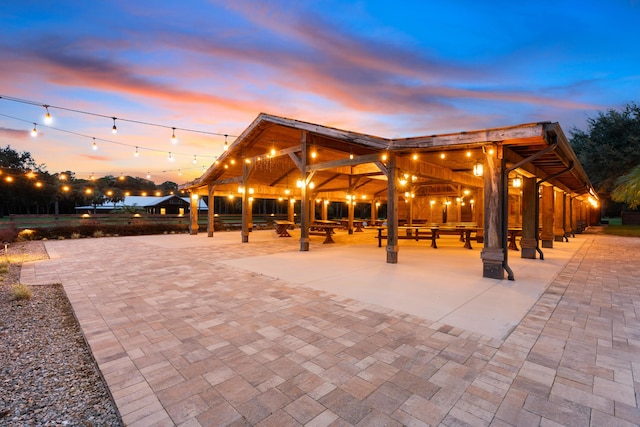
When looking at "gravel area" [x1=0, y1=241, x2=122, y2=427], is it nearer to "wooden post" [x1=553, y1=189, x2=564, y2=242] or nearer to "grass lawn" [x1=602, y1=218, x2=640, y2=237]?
"wooden post" [x1=553, y1=189, x2=564, y2=242]

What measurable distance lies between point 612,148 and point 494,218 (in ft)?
79.3

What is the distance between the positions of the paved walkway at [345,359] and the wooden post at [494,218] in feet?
4.02

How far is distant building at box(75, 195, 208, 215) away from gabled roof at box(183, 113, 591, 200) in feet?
68.3

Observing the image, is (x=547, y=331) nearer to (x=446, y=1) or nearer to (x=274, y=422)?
(x=274, y=422)

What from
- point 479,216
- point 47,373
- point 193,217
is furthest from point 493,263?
point 193,217

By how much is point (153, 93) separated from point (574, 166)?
1600cm

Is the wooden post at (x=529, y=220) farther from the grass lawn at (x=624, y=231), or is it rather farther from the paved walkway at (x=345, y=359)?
the grass lawn at (x=624, y=231)

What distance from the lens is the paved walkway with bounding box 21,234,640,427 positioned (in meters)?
1.96

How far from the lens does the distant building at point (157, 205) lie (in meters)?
35.2

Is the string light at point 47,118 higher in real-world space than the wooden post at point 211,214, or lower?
higher

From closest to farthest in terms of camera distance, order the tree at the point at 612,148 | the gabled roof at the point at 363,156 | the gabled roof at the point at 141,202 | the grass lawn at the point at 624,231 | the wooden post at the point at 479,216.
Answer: the gabled roof at the point at 363,156
the wooden post at the point at 479,216
the grass lawn at the point at 624,231
the tree at the point at 612,148
the gabled roof at the point at 141,202

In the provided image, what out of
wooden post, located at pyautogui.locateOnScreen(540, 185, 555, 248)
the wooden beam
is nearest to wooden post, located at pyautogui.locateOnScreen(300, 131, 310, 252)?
the wooden beam

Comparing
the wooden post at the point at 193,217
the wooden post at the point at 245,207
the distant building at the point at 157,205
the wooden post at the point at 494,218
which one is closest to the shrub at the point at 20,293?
the wooden post at the point at 245,207

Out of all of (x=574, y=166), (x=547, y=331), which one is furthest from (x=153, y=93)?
(x=574, y=166)
